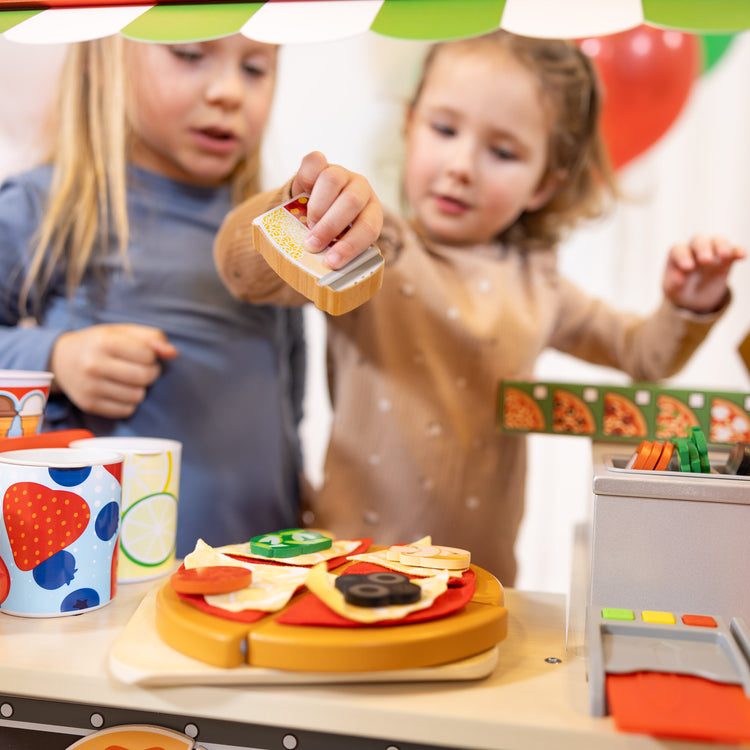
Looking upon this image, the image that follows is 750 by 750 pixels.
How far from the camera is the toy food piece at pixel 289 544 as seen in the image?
61cm

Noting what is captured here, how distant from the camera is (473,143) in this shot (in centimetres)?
108

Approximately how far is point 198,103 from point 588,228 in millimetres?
616

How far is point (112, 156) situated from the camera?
1.11 metres

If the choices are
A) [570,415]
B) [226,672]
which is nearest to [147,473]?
[226,672]

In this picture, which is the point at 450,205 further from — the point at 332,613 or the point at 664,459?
the point at 332,613

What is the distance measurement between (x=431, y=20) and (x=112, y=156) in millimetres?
508

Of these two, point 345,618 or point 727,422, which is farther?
point 727,422

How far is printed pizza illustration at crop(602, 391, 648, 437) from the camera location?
1.03 meters

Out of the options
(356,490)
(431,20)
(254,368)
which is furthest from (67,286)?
(431,20)

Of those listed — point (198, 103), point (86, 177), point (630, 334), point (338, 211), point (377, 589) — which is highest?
point (198, 103)

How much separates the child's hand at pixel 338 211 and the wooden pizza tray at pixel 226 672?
28cm

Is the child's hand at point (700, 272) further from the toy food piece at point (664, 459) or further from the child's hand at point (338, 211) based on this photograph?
the child's hand at point (338, 211)

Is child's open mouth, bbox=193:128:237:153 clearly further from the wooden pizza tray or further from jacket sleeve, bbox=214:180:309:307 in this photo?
the wooden pizza tray

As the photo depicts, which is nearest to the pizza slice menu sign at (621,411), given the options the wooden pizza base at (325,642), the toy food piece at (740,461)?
the toy food piece at (740,461)
